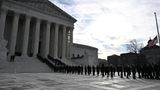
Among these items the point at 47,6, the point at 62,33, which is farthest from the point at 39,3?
Answer: the point at 62,33

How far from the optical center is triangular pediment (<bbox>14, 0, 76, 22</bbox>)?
4234cm

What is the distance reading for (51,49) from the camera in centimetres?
4784

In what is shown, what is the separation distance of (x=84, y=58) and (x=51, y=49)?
31.9ft

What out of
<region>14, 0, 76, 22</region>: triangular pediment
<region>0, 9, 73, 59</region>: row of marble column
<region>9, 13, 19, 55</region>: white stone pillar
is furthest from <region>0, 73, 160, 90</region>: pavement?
<region>14, 0, 76, 22</region>: triangular pediment

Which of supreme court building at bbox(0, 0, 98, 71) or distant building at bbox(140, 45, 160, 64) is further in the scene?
distant building at bbox(140, 45, 160, 64)

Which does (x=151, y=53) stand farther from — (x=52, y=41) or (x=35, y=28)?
(x=35, y=28)

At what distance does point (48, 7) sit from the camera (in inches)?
1817

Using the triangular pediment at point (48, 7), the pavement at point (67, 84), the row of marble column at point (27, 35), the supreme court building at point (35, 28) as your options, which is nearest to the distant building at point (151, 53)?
the supreme court building at point (35, 28)

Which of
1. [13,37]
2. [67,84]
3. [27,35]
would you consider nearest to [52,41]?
[27,35]

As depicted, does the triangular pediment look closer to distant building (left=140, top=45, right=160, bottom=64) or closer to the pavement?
the pavement

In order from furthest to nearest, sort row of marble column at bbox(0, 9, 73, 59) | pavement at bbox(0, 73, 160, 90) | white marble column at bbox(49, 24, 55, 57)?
white marble column at bbox(49, 24, 55, 57) < row of marble column at bbox(0, 9, 73, 59) < pavement at bbox(0, 73, 160, 90)

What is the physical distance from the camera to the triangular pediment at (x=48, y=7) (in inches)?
1667

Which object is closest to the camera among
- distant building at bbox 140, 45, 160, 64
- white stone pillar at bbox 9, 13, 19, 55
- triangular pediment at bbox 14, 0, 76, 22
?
white stone pillar at bbox 9, 13, 19, 55

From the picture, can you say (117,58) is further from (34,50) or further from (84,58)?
(34,50)
